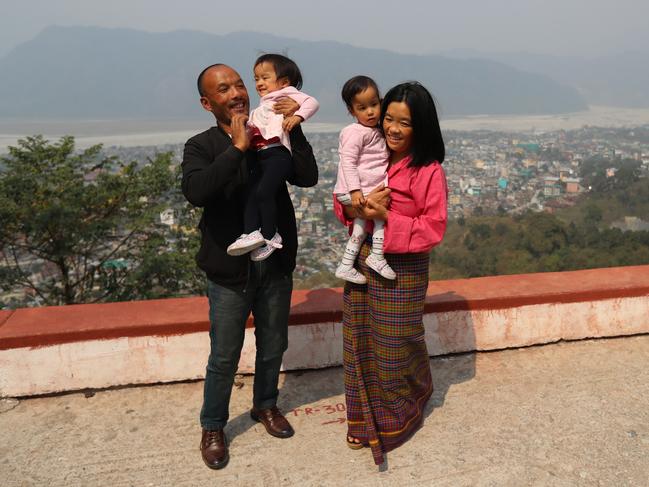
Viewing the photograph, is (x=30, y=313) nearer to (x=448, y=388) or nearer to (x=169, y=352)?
(x=169, y=352)

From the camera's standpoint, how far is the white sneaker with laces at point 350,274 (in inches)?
81.1

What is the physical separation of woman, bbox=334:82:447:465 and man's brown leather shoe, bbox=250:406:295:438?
10.4 inches

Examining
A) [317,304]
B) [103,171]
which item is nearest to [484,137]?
[103,171]

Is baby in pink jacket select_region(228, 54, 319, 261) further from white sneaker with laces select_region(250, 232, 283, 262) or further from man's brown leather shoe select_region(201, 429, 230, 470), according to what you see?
man's brown leather shoe select_region(201, 429, 230, 470)

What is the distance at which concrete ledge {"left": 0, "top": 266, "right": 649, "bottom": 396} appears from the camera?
2.51 m

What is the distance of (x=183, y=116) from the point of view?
427 feet

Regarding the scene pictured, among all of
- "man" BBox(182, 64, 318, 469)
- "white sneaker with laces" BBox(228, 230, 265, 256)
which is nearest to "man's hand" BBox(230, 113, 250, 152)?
"man" BBox(182, 64, 318, 469)

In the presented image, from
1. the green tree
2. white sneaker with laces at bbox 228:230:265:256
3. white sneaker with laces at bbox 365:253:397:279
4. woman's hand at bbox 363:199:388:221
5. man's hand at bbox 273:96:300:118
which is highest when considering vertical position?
man's hand at bbox 273:96:300:118

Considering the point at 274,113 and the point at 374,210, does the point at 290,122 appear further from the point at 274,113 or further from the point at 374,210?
the point at 374,210

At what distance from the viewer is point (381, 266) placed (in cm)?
198

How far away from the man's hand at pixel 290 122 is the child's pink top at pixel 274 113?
→ 0.01 metres

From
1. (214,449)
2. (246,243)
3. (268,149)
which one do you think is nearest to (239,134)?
(268,149)

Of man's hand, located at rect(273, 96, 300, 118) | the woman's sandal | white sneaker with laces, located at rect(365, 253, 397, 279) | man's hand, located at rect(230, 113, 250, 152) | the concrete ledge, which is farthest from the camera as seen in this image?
the concrete ledge

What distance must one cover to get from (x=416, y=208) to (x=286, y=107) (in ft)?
1.92
